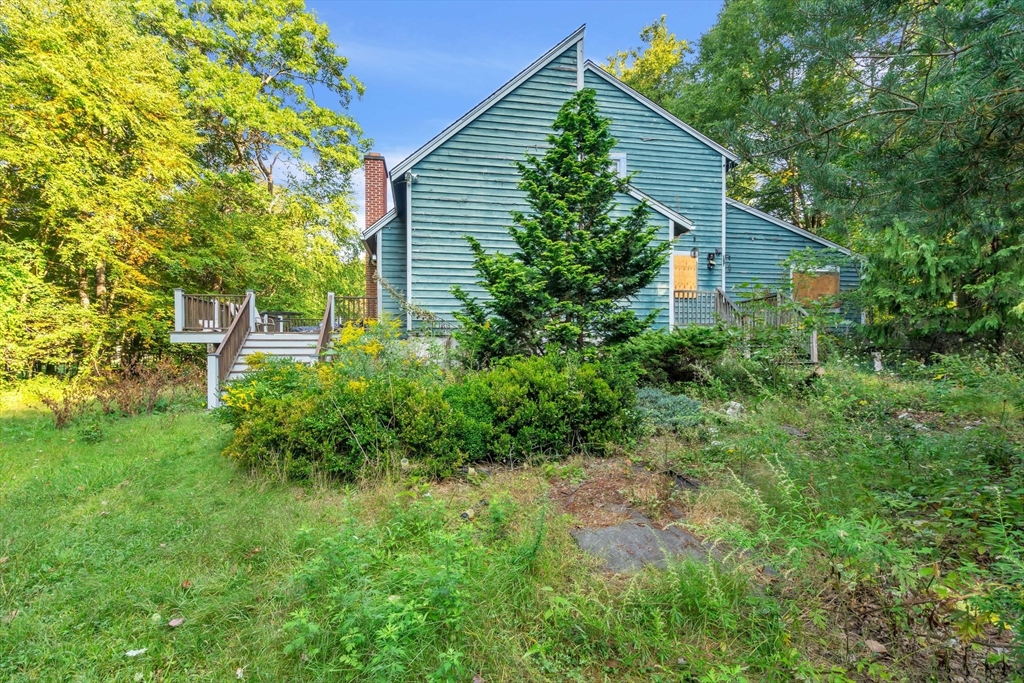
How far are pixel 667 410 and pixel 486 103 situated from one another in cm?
787

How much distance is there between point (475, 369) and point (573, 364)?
4.99ft

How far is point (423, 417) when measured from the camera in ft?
13.0

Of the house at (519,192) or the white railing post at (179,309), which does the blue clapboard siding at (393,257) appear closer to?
the house at (519,192)

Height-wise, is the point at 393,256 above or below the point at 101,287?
above

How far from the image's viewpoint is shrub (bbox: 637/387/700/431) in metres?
4.82

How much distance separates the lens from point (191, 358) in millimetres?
12398

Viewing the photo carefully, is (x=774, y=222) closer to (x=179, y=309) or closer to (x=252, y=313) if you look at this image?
(x=252, y=313)

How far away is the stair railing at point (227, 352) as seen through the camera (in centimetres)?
833

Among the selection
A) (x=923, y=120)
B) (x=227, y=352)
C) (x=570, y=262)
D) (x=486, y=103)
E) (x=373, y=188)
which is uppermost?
(x=486, y=103)

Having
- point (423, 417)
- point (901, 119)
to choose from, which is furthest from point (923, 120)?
point (423, 417)

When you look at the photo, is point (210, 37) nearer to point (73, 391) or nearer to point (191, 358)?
point (191, 358)

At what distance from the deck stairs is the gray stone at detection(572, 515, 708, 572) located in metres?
7.79

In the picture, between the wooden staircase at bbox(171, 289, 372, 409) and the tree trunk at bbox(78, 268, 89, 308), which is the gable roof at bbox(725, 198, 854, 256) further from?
the tree trunk at bbox(78, 268, 89, 308)

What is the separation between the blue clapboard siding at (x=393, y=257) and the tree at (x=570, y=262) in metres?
4.43
